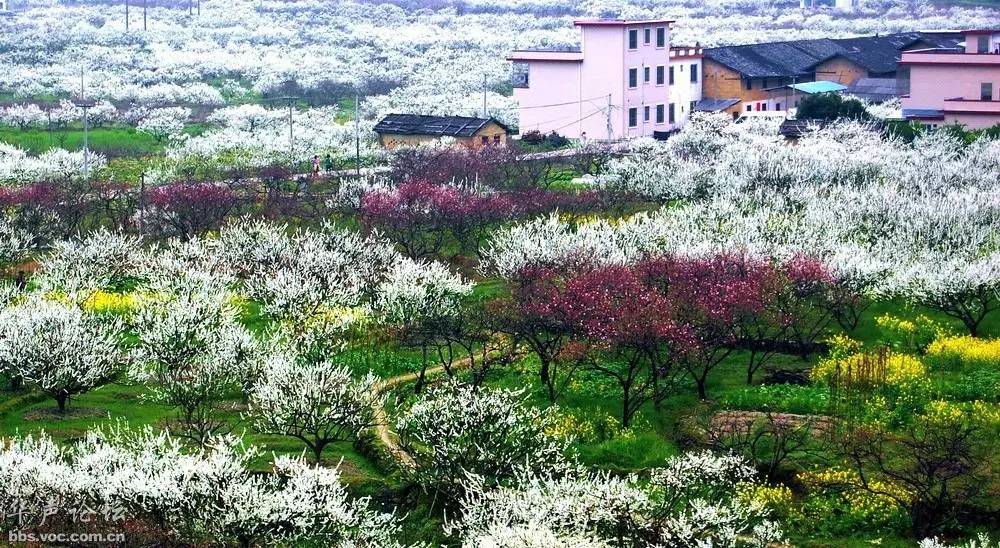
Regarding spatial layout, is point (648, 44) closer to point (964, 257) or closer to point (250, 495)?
point (964, 257)

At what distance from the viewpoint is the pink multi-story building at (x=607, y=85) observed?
86.8 metres

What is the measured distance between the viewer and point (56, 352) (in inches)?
1561

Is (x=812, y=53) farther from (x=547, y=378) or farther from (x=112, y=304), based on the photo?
(x=547, y=378)

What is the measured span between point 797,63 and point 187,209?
5152cm

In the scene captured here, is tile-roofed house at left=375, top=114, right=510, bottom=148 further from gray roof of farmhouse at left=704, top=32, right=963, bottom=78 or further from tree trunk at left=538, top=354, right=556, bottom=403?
tree trunk at left=538, top=354, right=556, bottom=403

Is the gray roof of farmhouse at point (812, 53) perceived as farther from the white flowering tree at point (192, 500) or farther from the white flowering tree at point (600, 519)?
the white flowering tree at point (192, 500)

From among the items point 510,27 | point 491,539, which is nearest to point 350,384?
point 491,539

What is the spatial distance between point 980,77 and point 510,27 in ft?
306

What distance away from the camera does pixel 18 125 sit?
93.9 metres

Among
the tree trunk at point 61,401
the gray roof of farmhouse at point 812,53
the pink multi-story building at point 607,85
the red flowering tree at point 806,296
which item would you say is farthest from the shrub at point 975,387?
the gray roof of farmhouse at point 812,53

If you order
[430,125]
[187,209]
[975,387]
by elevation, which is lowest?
[975,387]

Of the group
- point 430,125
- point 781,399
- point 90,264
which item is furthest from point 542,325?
point 430,125

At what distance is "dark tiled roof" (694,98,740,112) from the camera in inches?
3654

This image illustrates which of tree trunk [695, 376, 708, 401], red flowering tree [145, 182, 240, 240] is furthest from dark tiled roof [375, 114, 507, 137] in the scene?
tree trunk [695, 376, 708, 401]
